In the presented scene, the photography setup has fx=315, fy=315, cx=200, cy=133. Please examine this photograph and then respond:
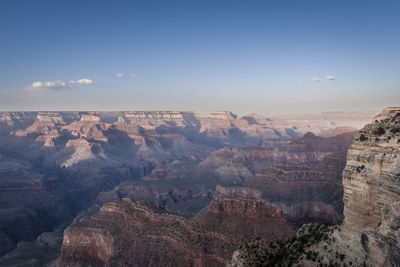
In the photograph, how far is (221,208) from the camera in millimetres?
54906

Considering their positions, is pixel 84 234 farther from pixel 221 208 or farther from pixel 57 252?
pixel 221 208

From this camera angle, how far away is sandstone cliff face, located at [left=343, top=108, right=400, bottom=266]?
1747 cm

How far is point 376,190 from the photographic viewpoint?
794 inches

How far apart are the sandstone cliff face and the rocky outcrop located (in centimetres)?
2607

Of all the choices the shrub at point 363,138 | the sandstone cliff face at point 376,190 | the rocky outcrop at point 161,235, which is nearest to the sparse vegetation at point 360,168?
the sandstone cliff face at point 376,190

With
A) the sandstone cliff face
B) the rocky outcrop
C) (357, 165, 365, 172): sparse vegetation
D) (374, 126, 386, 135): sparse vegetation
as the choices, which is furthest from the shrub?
the rocky outcrop

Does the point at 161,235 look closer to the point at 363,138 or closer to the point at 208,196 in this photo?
the point at 363,138

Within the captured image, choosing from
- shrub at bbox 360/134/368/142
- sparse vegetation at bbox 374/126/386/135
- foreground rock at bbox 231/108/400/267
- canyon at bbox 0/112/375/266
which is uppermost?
sparse vegetation at bbox 374/126/386/135

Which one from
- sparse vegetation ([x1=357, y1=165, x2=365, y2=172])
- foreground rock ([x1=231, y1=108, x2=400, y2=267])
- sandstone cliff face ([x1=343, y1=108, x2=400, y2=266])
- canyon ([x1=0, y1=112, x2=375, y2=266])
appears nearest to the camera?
sandstone cliff face ([x1=343, y1=108, x2=400, y2=266])

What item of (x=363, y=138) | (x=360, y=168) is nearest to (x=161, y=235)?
(x=360, y=168)

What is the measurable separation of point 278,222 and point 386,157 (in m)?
33.3

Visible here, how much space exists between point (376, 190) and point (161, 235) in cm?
3757

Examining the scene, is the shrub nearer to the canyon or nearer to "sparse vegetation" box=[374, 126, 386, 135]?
"sparse vegetation" box=[374, 126, 386, 135]

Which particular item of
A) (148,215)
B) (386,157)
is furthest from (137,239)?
(386,157)
